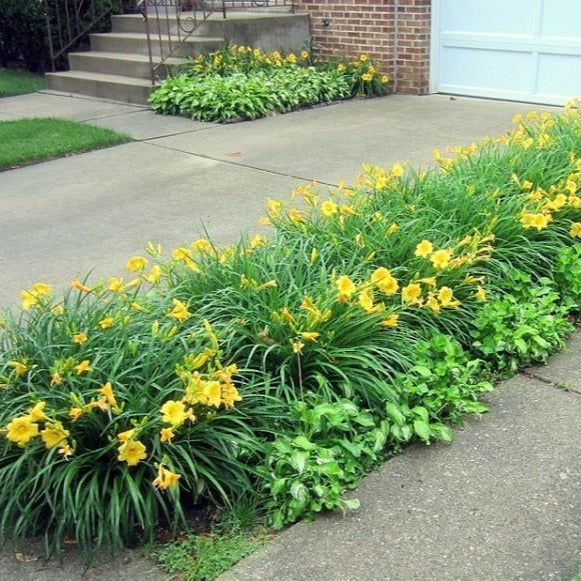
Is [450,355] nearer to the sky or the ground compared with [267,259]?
nearer to the ground

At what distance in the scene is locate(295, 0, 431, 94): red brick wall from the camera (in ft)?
30.8

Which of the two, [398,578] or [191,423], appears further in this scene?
[191,423]

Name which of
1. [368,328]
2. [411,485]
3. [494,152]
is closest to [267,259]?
[368,328]

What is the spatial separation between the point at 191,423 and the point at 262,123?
6.04 metres

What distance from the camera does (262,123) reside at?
8.30 meters

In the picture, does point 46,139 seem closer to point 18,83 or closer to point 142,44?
point 142,44

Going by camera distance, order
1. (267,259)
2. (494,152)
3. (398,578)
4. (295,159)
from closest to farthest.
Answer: (398,578) < (267,259) < (494,152) < (295,159)

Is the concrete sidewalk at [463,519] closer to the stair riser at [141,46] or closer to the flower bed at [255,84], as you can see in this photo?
the flower bed at [255,84]

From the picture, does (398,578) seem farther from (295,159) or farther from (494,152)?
(295,159)

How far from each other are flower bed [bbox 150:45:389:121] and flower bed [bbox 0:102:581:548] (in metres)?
4.38

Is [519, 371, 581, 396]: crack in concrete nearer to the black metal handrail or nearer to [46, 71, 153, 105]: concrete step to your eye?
[46, 71, 153, 105]: concrete step

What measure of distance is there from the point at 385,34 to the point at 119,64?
10.7ft

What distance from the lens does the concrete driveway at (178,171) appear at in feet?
16.7

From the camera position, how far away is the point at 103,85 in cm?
959
